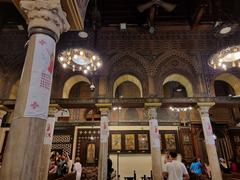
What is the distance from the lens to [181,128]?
41.6 ft

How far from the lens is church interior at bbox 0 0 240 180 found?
834cm

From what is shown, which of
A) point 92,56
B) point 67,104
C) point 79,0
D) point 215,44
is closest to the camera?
point 79,0

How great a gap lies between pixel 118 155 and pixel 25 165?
1079 centimetres

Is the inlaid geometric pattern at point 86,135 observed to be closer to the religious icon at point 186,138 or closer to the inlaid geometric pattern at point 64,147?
the inlaid geometric pattern at point 64,147

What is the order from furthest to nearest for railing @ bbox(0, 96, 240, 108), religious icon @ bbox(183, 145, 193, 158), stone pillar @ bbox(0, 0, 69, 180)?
religious icon @ bbox(183, 145, 193, 158)
railing @ bbox(0, 96, 240, 108)
stone pillar @ bbox(0, 0, 69, 180)

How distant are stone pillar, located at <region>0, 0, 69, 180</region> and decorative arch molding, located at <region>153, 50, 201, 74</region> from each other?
724 centimetres

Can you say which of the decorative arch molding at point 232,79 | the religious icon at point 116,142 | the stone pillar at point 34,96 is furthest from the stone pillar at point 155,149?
the stone pillar at point 34,96

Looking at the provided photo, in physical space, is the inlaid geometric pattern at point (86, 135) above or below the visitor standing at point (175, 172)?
above

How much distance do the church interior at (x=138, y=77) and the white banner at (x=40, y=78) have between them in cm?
357

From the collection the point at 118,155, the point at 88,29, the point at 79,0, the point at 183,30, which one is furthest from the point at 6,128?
the point at 183,30

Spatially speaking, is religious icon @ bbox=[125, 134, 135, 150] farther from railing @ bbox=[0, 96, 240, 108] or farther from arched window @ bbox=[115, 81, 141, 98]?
railing @ bbox=[0, 96, 240, 108]

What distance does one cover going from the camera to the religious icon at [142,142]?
12.4 metres

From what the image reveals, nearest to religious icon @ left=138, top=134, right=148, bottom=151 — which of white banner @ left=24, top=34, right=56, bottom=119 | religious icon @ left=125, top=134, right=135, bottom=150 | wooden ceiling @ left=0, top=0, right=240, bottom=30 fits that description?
religious icon @ left=125, top=134, right=135, bottom=150

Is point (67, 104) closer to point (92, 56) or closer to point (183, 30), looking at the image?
point (92, 56)
